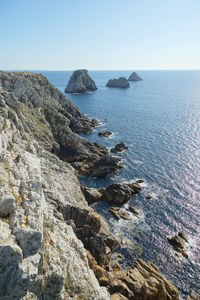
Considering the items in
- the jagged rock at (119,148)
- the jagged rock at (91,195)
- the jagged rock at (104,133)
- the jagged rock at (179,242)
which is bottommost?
the jagged rock at (179,242)

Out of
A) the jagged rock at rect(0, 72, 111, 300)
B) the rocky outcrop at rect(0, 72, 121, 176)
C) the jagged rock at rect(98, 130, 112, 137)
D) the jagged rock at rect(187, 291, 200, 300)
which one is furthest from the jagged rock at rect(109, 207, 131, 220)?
the jagged rock at rect(98, 130, 112, 137)

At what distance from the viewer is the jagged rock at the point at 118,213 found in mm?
57497

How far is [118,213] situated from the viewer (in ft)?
Answer: 192

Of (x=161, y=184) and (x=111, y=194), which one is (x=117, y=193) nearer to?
(x=111, y=194)

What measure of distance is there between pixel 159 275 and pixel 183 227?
17192 millimetres

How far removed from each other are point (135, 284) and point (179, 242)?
16.9 meters

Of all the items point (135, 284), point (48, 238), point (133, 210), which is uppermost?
point (48, 238)

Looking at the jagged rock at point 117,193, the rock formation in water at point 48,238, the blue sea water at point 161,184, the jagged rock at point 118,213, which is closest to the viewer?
the rock formation in water at point 48,238

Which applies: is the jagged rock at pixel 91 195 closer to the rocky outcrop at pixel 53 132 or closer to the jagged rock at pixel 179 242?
the rocky outcrop at pixel 53 132

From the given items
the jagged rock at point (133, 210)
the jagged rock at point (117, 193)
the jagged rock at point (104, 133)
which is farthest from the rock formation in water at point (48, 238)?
the jagged rock at point (104, 133)

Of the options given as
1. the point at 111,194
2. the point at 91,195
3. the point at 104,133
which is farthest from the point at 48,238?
the point at 104,133

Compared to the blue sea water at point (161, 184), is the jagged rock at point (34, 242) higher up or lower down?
higher up

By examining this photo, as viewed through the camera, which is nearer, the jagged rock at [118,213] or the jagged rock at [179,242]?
the jagged rock at [179,242]

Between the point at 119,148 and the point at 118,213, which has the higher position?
the point at 119,148
